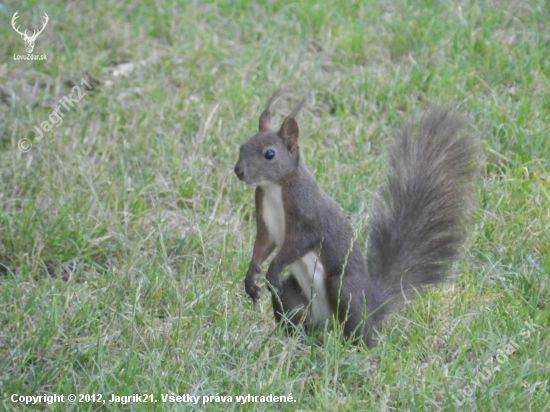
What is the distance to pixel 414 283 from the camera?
3389 mm

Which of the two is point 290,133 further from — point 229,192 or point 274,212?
point 229,192

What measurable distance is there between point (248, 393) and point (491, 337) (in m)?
0.89

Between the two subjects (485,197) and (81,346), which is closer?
(81,346)

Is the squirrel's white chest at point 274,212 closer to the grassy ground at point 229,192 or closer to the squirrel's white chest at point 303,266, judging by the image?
the squirrel's white chest at point 303,266

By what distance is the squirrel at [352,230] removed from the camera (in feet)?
10.5

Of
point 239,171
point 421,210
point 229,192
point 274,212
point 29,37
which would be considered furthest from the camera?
point 29,37

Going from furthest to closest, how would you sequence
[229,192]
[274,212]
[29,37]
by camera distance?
[29,37]
[229,192]
[274,212]

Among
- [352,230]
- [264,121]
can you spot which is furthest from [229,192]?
[352,230]

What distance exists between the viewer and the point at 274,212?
3.26 metres

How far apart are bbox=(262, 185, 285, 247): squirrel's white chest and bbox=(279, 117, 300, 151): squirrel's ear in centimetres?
16

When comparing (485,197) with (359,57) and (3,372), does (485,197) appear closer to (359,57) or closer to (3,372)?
(359,57)

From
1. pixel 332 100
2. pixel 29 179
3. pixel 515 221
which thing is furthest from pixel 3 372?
pixel 332 100

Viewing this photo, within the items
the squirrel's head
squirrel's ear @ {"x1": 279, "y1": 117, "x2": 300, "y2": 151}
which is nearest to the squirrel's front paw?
the squirrel's head

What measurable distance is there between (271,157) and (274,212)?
8.4 inches
